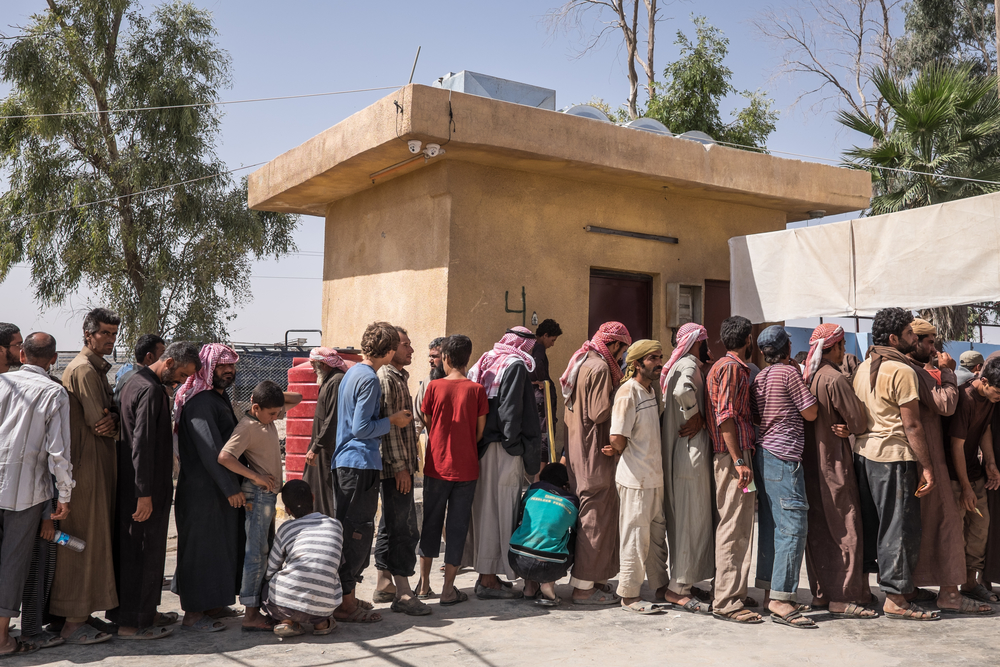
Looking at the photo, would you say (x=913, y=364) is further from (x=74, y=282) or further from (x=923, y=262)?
(x=74, y=282)

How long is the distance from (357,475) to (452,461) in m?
0.68

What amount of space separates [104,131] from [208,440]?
15.6 m

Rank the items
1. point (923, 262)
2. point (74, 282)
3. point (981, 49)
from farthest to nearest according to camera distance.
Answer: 1. point (981, 49)
2. point (74, 282)
3. point (923, 262)

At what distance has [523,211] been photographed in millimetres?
7918

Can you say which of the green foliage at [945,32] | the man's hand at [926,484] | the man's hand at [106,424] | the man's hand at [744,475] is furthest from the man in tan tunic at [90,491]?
the green foliage at [945,32]

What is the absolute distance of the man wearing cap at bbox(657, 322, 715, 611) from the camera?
5.09m

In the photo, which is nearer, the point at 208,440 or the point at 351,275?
the point at 208,440

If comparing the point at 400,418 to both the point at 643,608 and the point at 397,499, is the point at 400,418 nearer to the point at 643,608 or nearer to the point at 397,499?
the point at 397,499

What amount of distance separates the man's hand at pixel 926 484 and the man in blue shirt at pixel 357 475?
10.8 ft

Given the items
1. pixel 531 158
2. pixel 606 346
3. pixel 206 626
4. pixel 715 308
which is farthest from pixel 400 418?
pixel 715 308

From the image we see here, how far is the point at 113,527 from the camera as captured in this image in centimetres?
464

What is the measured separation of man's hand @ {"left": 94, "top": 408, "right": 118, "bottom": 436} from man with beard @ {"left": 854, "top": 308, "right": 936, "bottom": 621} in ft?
14.9

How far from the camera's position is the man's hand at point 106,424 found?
4.56 meters

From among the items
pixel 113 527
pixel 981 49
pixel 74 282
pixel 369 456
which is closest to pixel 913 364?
pixel 369 456
